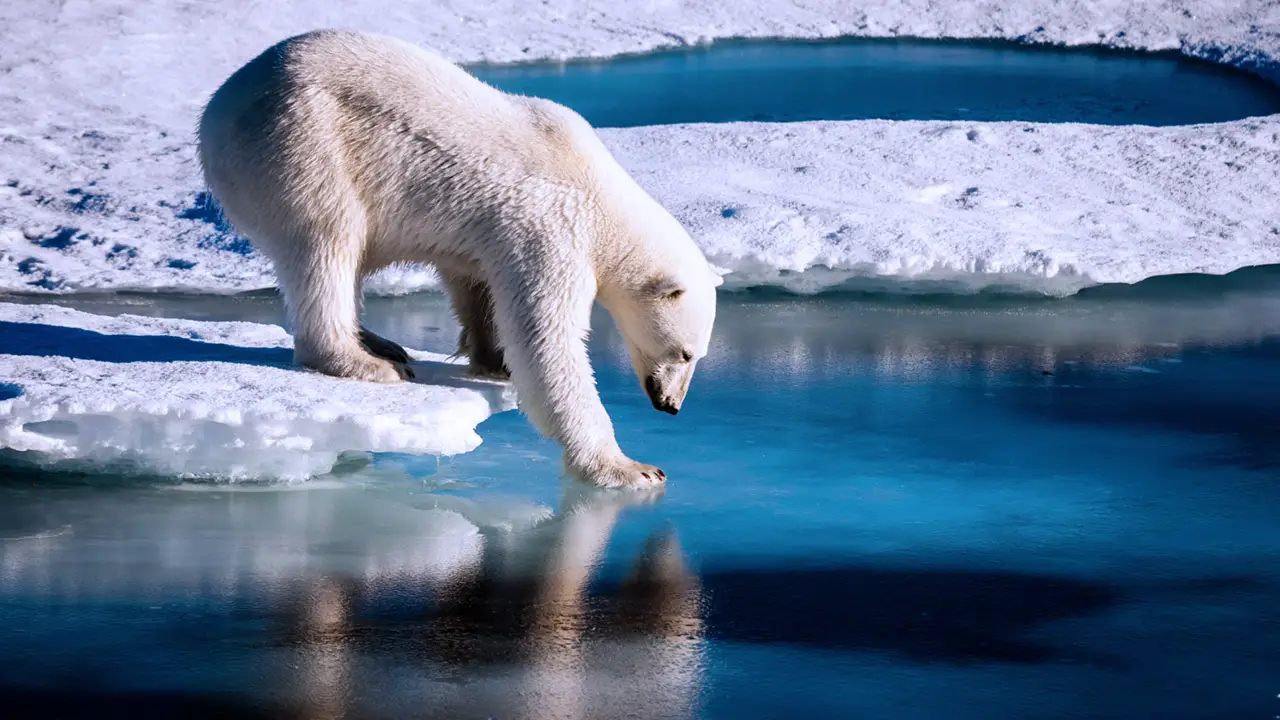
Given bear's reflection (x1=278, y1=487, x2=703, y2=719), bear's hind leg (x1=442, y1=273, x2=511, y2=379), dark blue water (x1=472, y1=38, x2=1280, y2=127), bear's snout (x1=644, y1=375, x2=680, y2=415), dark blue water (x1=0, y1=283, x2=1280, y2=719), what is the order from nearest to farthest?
bear's reflection (x1=278, y1=487, x2=703, y2=719) < dark blue water (x1=0, y1=283, x2=1280, y2=719) < bear's snout (x1=644, y1=375, x2=680, y2=415) < bear's hind leg (x1=442, y1=273, x2=511, y2=379) < dark blue water (x1=472, y1=38, x2=1280, y2=127)

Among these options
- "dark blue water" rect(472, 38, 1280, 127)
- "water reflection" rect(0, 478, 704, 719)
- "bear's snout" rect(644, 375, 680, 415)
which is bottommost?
"water reflection" rect(0, 478, 704, 719)

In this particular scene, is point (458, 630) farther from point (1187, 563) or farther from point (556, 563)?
point (1187, 563)

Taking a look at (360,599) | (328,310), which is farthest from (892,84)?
(360,599)

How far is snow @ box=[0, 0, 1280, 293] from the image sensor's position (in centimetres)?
Result: 703

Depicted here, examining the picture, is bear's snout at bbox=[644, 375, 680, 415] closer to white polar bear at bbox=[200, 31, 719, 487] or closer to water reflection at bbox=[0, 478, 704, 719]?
white polar bear at bbox=[200, 31, 719, 487]

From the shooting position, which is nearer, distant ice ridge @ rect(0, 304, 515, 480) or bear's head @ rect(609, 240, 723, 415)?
distant ice ridge @ rect(0, 304, 515, 480)

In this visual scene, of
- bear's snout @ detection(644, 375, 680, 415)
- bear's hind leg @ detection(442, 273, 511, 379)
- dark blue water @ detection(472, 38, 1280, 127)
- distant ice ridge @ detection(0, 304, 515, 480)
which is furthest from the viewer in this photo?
dark blue water @ detection(472, 38, 1280, 127)

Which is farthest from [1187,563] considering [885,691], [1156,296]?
[1156,296]

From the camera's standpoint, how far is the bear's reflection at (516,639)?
290 cm

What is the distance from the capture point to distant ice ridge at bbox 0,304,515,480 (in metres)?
3.99

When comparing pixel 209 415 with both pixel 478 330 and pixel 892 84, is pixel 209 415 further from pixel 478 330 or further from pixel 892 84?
pixel 892 84

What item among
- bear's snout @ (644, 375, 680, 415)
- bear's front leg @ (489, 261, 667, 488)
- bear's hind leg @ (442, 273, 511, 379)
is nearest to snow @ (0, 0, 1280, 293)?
bear's hind leg @ (442, 273, 511, 379)

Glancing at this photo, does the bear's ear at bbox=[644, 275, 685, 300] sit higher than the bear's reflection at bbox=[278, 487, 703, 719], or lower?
higher

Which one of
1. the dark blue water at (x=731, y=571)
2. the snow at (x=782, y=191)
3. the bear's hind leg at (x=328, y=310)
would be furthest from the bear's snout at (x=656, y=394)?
the snow at (x=782, y=191)
